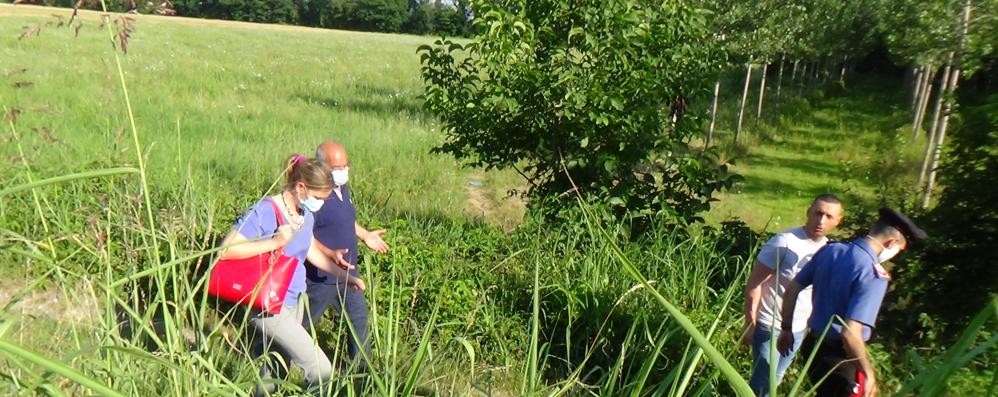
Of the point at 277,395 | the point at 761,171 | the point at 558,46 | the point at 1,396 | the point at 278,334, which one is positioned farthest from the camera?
the point at 761,171

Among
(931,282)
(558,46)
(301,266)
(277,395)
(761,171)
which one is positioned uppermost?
(558,46)

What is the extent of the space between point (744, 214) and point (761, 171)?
15.0 feet

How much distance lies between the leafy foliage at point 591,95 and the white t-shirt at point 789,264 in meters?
2.03

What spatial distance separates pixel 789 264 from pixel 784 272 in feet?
0.22

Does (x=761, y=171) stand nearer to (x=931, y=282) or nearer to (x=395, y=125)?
(x=395, y=125)

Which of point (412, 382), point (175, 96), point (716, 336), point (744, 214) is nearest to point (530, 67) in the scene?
point (716, 336)

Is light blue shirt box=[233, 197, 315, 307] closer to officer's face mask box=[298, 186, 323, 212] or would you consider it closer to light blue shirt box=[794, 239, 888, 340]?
officer's face mask box=[298, 186, 323, 212]

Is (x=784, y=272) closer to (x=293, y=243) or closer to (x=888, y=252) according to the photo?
(x=888, y=252)

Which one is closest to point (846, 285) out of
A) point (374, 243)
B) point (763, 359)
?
point (763, 359)

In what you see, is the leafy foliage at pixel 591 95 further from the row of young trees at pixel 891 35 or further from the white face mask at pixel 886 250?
the white face mask at pixel 886 250

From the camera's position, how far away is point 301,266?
3.70 metres

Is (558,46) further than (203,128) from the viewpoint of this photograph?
No

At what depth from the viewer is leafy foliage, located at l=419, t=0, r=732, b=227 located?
5805mm

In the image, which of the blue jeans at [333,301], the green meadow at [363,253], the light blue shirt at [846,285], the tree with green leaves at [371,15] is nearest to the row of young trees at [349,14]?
the tree with green leaves at [371,15]
